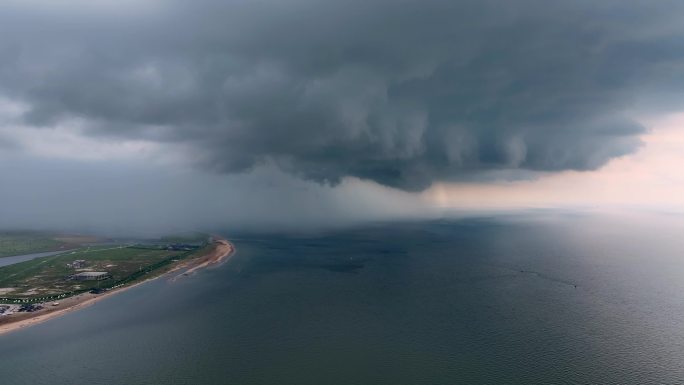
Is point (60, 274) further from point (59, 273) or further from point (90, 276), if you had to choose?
point (90, 276)

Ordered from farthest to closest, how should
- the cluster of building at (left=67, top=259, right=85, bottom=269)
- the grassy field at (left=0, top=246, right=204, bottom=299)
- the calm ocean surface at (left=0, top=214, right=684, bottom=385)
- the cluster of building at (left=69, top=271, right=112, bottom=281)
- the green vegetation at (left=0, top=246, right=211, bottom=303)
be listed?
the cluster of building at (left=67, top=259, right=85, bottom=269), the cluster of building at (left=69, top=271, right=112, bottom=281), the grassy field at (left=0, top=246, right=204, bottom=299), the green vegetation at (left=0, top=246, right=211, bottom=303), the calm ocean surface at (left=0, top=214, right=684, bottom=385)

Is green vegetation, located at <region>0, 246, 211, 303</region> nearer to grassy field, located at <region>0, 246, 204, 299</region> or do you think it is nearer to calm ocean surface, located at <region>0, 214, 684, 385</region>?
grassy field, located at <region>0, 246, 204, 299</region>

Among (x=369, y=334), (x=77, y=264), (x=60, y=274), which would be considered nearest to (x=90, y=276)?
(x=60, y=274)

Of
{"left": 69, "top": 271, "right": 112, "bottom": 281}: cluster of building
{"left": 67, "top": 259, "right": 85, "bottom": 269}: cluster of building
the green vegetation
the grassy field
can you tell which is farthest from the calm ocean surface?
{"left": 67, "top": 259, "right": 85, "bottom": 269}: cluster of building

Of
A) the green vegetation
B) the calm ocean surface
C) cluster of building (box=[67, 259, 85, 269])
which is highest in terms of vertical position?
cluster of building (box=[67, 259, 85, 269])

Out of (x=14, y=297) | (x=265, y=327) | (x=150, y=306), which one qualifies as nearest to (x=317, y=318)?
(x=265, y=327)

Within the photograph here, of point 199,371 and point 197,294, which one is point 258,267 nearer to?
point 197,294
